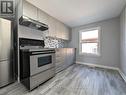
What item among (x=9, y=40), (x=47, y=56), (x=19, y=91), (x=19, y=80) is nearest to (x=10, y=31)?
(x=9, y=40)

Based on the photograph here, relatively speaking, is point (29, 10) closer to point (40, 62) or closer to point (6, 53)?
point (6, 53)

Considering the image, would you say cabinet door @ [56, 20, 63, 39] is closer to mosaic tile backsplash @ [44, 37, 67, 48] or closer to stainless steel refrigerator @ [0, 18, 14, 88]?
mosaic tile backsplash @ [44, 37, 67, 48]

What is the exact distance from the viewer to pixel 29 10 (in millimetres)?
2260

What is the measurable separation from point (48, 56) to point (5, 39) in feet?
3.99

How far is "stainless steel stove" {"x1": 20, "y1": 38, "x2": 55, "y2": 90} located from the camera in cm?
178

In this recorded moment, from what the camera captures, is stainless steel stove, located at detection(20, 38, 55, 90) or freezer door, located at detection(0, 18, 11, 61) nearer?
stainless steel stove, located at detection(20, 38, 55, 90)

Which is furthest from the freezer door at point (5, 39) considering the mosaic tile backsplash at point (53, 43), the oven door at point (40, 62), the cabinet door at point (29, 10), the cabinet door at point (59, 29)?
the cabinet door at point (59, 29)

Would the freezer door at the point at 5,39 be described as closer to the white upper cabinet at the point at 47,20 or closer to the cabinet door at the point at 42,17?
the white upper cabinet at the point at 47,20

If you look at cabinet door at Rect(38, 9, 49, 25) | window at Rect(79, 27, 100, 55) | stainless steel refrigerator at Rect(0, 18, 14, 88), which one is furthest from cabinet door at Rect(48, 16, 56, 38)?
window at Rect(79, 27, 100, 55)

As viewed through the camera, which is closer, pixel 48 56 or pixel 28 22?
pixel 28 22

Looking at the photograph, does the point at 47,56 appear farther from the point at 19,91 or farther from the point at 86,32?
the point at 86,32

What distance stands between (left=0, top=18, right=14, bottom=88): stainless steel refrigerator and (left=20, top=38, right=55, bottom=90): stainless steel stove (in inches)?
10.7

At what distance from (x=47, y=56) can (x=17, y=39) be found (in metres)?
1.01

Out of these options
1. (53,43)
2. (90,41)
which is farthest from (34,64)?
(90,41)
